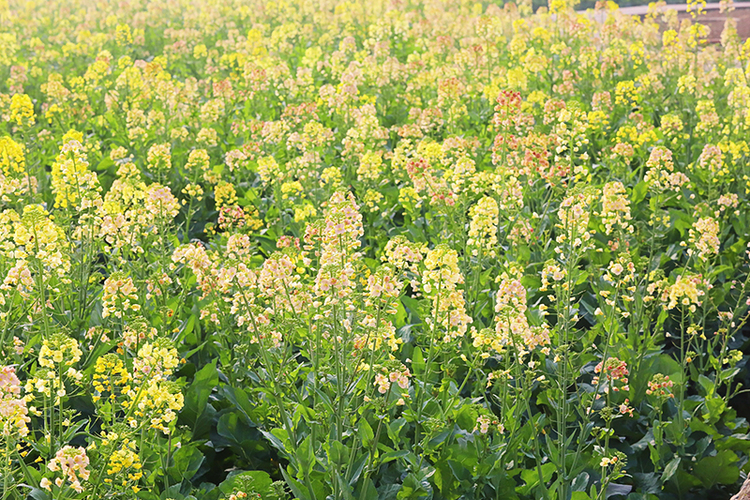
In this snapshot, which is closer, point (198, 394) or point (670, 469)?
point (670, 469)

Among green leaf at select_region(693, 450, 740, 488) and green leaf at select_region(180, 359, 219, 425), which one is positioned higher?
green leaf at select_region(180, 359, 219, 425)

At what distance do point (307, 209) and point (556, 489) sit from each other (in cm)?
248

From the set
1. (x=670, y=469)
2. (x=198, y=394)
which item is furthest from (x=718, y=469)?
(x=198, y=394)

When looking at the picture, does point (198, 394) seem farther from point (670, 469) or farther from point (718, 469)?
point (718, 469)

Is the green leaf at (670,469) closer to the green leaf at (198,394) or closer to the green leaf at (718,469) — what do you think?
the green leaf at (718,469)

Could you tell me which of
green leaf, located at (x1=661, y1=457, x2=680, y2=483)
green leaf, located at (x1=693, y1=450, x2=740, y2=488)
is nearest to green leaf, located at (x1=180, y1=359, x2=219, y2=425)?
green leaf, located at (x1=661, y1=457, x2=680, y2=483)

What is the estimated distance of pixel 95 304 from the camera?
4531mm

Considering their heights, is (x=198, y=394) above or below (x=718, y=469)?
above

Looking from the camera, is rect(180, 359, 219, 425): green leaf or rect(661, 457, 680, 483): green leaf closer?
rect(661, 457, 680, 483): green leaf

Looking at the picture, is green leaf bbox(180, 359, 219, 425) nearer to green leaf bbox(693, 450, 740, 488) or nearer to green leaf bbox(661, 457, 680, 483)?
green leaf bbox(661, 457, 680, 483)

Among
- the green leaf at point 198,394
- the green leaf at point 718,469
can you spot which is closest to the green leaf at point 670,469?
the green leaf at point 718,469

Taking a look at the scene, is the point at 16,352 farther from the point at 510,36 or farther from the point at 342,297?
the point at 510,36

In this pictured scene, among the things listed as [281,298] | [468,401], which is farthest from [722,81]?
[281,298]

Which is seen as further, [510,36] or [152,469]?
[510,36]
